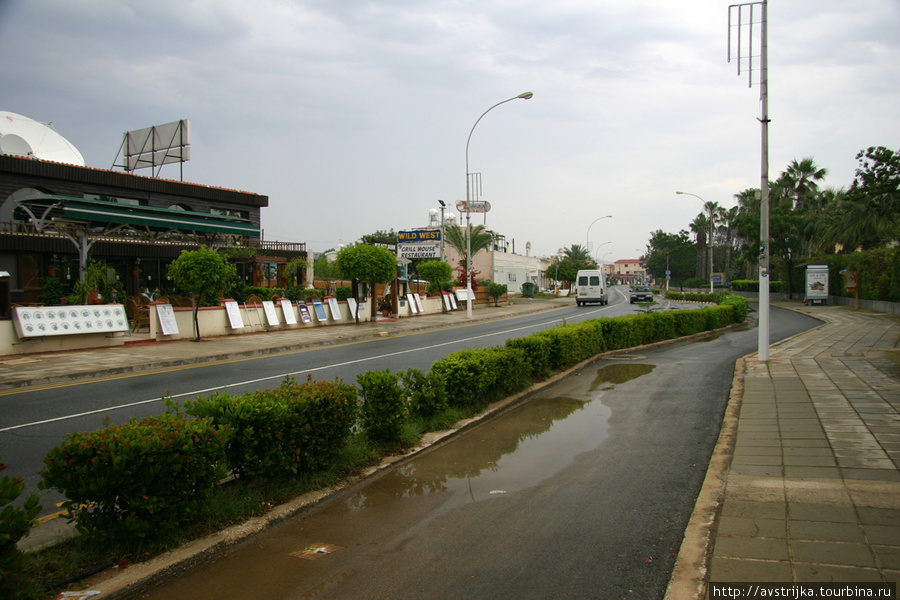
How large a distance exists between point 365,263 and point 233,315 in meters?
6.46

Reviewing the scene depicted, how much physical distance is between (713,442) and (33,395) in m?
10.9

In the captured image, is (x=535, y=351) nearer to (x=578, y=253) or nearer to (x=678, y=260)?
(x=578, y=253)

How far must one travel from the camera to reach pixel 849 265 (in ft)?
122

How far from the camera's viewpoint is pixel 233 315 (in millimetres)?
20484

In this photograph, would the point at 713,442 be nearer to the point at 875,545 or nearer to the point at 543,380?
the point at 875,545

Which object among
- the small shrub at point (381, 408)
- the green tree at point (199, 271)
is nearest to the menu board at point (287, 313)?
the green tree at point (199, 271)

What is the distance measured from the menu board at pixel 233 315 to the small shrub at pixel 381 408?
49.9 feet

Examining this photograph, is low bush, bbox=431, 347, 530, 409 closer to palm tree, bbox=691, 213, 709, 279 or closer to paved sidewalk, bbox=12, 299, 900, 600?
paved sidewalk, bbox=12, 299, 900, 600

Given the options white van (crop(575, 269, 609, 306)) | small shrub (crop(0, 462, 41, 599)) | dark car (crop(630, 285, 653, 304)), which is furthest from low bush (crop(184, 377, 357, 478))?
dark car (crop(630, 285, 653, 304))

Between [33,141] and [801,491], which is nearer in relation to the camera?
[801,491]

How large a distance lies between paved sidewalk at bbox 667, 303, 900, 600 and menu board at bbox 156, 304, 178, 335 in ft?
51.3

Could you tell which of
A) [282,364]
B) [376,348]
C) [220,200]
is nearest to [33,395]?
[282,364]

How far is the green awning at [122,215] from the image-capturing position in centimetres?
2000

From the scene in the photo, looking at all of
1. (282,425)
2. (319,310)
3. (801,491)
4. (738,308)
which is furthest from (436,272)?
(801,491)
